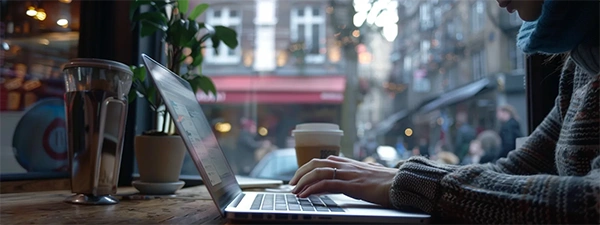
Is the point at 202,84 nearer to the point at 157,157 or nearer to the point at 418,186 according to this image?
the point at 157,157

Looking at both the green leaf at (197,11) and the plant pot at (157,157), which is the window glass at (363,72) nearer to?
the green leaf at (197,11)

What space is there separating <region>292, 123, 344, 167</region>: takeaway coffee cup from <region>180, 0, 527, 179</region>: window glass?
143cm

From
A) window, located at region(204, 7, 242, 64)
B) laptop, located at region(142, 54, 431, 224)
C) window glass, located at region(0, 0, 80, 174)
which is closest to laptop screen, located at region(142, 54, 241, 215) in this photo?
laptop, located at region(142, 54, 431, 224)

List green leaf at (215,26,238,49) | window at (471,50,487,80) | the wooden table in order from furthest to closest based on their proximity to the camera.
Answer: window at (471,50,487,80)
green leaf at (215,26,238,49)
the wooden table

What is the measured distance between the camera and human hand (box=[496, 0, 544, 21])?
819 mm

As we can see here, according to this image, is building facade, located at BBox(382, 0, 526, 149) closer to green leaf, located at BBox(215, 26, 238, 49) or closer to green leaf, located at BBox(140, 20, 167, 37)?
green leaf, located at BBox(215, 26, 238, 49)

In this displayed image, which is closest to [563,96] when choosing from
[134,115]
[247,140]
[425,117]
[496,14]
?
[134,115]

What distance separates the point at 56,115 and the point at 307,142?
70 cm

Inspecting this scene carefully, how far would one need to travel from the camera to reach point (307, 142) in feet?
4.02

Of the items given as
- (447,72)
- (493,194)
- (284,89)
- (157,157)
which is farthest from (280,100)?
(493,194)

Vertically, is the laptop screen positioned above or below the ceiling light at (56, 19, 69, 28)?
below

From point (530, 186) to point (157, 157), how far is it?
0.79m

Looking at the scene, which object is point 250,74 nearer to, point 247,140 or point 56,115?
point 247,140

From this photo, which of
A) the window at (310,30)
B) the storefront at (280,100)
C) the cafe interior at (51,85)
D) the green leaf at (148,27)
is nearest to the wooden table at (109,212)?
the cafe interior at (51,85)
